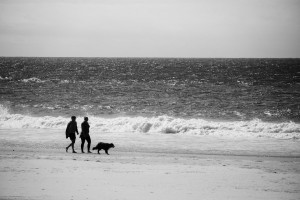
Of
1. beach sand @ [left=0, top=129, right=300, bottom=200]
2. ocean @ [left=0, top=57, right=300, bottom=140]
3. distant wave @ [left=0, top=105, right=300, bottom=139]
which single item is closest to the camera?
beach sand @ [left=0, top=129, right=300, bottom=200]

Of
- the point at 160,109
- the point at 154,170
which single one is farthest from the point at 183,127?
the point at 160,109

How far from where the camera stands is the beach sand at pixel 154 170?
25.3 feet

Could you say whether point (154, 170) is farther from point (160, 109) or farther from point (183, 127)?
point (160, 109)

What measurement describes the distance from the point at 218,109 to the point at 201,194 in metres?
20.2

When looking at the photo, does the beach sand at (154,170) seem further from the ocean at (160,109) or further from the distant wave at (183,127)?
the ocean at (160,109)

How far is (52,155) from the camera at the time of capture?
39.2 feet

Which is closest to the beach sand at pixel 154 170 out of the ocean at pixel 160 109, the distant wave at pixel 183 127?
the distant wave at pixel 183 127

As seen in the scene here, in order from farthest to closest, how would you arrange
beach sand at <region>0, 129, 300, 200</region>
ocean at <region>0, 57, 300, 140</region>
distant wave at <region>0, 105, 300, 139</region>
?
ocean at <region>0, 57, 300, 140</region>
distant wave at <region>0, 105, 300, 139</region>
beach sand at <region>0, 129, 300, 200</region>

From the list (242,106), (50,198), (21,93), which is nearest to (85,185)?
(50,198)

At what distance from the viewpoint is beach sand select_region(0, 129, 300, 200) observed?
7711 millimetres

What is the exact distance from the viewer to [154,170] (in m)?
9.78

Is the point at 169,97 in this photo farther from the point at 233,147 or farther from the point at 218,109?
the point at 233,147

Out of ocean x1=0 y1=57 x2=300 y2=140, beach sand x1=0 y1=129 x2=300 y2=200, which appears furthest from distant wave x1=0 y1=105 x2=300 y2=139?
beach sand x1=0 y1=129 x2=300 y2=200

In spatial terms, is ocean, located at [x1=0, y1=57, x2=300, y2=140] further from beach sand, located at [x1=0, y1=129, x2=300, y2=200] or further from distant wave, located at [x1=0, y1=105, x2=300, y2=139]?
beach sand, located at [x1=0, y1=129, x2=300, y2=200]
